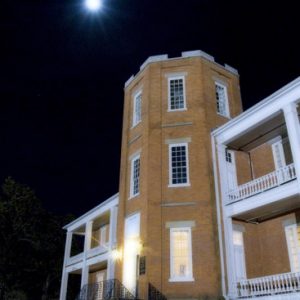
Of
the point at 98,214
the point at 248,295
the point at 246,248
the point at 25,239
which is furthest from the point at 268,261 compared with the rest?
the point at 25,239

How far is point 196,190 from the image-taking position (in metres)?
17.8

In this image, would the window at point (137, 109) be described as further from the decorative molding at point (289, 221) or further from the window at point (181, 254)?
the decorative molding at point (289, 221)

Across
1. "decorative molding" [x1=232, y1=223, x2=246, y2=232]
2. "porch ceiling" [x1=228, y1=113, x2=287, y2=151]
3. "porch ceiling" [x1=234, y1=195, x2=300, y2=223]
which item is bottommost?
"decorative molding" [x1=232, y1=223, x2=246, y2=232]

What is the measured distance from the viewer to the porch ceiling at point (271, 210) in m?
15.4

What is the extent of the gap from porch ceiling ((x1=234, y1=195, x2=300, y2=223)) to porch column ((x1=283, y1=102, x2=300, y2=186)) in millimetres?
1515

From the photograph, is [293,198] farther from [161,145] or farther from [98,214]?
[98,214]

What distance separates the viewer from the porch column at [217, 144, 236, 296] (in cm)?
1591

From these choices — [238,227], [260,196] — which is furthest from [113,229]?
[260,196]

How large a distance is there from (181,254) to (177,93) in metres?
9.11

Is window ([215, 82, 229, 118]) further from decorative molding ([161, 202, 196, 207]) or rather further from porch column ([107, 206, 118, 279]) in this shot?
porch column ([107, 206, 118, 279])

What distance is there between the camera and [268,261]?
1731cm

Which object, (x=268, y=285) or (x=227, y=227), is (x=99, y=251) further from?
(x=268, y=285)

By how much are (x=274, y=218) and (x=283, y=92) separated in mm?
6115

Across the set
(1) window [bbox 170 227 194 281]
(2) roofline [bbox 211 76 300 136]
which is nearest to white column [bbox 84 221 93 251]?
(1) window [bbox 170 227 194 281]
